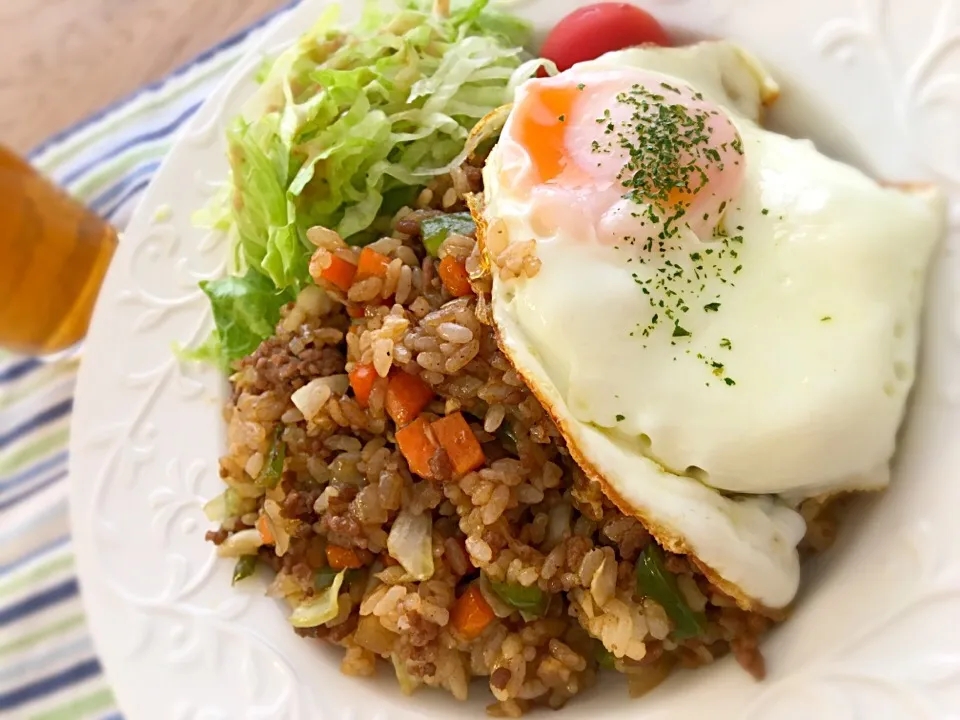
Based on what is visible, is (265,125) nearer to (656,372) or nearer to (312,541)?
(312,541)

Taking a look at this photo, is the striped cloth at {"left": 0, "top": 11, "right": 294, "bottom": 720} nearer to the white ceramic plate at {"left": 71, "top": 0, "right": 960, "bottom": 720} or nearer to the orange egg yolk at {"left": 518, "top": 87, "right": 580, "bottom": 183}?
the white ceramic plate at {"left": 71, "top": 0, "right": 960, "bottom": 720}

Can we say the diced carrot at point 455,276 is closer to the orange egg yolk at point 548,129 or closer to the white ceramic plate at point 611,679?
the orange egg yolk at point 548,129

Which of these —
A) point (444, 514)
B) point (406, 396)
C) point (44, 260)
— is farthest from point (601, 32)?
point (44, 260)

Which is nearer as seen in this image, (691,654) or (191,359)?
(691,654)

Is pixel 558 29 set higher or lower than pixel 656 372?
higher

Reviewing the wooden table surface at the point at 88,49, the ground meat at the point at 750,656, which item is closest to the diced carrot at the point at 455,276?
the ground meat at the point at 750,656

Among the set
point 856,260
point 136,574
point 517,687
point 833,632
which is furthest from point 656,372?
point 136,574

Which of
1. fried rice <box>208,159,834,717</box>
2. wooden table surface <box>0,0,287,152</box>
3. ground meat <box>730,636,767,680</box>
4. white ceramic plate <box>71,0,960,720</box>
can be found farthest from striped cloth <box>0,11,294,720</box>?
ground meat <box>730,636,767,680</box>
